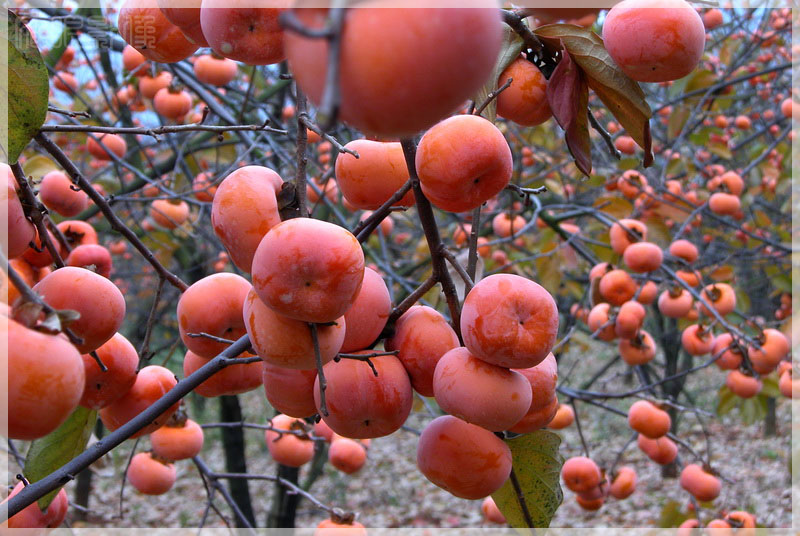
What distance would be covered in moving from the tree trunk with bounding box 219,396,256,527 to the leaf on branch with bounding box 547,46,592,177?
3.01 meters

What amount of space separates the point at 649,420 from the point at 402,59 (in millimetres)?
1884

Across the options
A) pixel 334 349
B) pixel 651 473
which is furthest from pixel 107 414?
pixel 651 473

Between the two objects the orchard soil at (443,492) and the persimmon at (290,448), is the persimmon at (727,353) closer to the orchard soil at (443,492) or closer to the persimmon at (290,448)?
the persimmon at (290,448)

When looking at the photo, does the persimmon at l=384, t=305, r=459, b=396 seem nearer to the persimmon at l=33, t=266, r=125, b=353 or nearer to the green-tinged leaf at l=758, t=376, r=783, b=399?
Result: the persimmon at l=33, t=266, r=125, b=353

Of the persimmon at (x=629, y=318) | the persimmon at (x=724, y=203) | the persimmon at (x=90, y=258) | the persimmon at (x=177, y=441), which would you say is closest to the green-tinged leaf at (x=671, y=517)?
the persimmon at (x=629, y=318)

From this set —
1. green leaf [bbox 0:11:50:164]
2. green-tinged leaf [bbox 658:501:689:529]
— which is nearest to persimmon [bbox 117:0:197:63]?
green leaf [bbox 0:11:50:164]

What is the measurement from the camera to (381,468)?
7.34 metres

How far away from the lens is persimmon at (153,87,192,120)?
7.39 feet

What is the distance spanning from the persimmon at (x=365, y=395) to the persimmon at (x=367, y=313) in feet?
0.10

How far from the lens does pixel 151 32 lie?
2.69ft

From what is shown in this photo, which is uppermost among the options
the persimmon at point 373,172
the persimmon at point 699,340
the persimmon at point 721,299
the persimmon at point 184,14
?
the persimmon at point 184,14

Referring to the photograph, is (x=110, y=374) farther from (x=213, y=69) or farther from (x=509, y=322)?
(x=213, y=69)

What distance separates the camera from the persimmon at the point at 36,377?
1.63 feet

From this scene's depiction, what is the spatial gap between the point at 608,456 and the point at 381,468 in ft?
8.07
